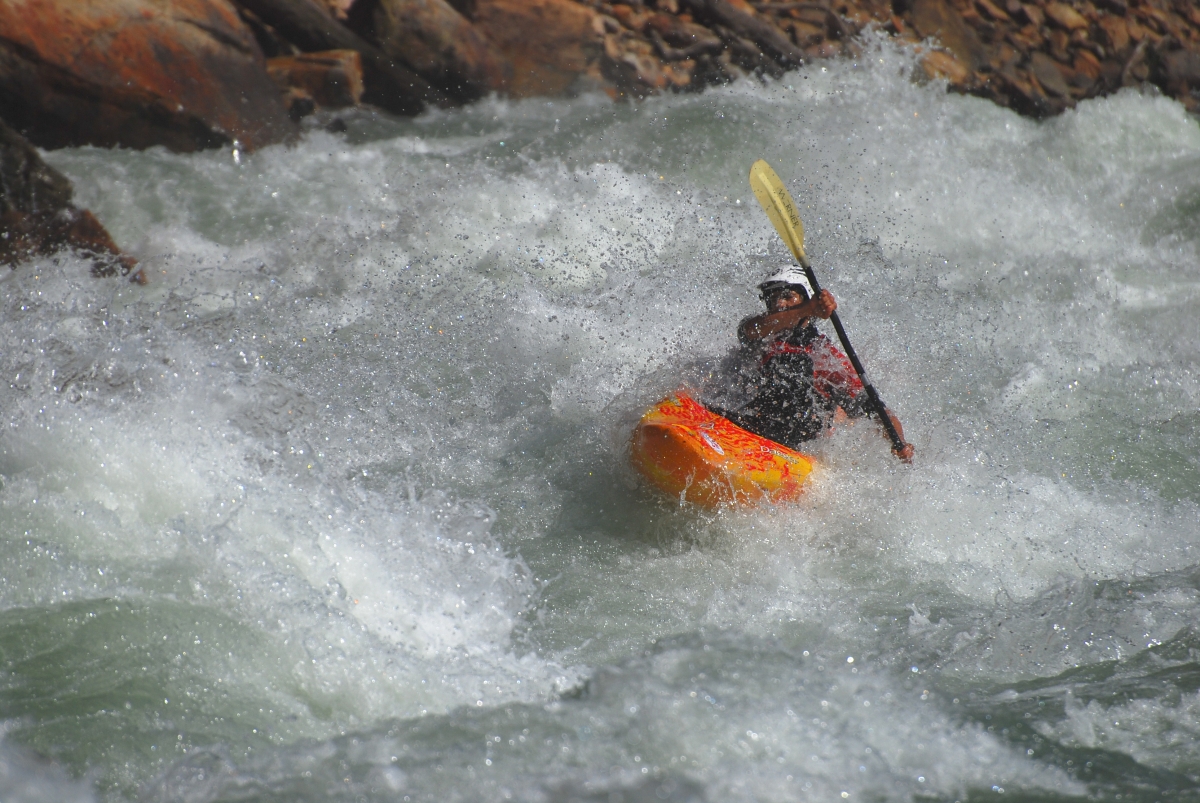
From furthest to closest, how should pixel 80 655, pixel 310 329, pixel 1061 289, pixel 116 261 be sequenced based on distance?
pixel 1061 289
pixel 116 261
pixel 310 329
pixel 80 655

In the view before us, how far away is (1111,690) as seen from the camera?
99.6 inches

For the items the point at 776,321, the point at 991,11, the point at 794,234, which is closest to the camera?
the point at 776,321


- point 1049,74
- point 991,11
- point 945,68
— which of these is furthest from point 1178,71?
point 945,68

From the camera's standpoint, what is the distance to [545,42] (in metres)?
6.32

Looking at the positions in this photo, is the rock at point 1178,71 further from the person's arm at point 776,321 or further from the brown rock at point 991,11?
the person's arm at point 776,321

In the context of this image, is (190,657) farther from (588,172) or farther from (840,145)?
(840,145)

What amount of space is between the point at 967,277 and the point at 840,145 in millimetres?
1322

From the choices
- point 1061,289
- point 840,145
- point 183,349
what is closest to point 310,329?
point 183,349

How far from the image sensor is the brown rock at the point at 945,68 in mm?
6965

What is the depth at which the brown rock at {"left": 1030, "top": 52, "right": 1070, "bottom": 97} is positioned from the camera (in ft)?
23.9

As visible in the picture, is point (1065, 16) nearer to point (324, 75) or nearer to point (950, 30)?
point (950, 30)

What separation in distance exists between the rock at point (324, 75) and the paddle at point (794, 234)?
3.24 meters

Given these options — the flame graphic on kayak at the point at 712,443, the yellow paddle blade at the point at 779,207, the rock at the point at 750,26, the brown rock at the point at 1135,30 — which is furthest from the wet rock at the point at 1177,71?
the flame graphic on kayak at the point at 712,443

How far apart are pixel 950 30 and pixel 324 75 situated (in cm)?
484
